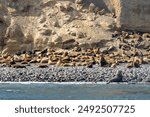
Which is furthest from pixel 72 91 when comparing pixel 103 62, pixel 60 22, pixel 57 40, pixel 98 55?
pixel 60 22

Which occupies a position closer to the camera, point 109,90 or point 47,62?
point 109,90

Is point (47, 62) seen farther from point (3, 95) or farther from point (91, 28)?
point (3, 95)

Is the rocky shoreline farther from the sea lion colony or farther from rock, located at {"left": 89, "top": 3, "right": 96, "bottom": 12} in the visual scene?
rock, located at {"left": 89, "top": 3, "right": 96, "bottom": 12}

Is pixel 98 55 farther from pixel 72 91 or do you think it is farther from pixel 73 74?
pixel 72 91

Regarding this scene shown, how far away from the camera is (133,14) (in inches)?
1789

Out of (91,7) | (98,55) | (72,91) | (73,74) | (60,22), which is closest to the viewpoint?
(72,91)

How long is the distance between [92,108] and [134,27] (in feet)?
106

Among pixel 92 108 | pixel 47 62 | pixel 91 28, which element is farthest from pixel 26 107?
pixel 91 28

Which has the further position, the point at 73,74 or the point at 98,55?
the point at 98,55

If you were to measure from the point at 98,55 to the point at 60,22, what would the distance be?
5926 millimetres

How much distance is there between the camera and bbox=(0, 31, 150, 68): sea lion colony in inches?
1572

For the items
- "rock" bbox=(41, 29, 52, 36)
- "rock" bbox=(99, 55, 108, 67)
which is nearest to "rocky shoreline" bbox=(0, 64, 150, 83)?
"rock" bbox=(99, 55, 108, 67)

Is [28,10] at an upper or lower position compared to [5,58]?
upper

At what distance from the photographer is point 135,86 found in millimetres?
32438
